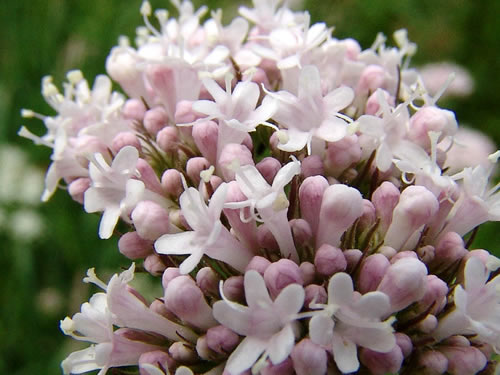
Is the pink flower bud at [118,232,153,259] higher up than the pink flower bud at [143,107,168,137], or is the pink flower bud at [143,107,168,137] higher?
the pink flower bud at [143,107,168,137]

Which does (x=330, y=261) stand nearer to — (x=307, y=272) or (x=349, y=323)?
(x=307, y=272)

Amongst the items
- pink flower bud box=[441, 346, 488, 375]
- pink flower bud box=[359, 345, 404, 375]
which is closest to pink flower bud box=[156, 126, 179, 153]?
pink flower bud box=[359, 345, 404, 375]

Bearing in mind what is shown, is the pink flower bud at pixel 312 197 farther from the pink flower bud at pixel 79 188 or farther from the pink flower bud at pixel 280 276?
the pink flower bud at pixel 79 188

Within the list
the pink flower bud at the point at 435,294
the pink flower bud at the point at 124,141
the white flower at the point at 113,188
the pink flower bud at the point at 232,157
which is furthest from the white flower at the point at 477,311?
the pink flower bud at the point at 124,141

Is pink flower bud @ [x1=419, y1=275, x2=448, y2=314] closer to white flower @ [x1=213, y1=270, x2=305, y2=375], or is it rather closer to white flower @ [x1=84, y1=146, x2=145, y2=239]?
white flower @ [x1=213, y1=270, x2=305, y2=375]

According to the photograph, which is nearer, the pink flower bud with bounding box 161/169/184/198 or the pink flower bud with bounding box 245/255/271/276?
the pink flower bud with bounding box 245/255/271/276

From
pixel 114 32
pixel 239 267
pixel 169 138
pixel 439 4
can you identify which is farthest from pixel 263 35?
pixel 439 4

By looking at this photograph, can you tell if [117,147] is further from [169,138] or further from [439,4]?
[439,4]
